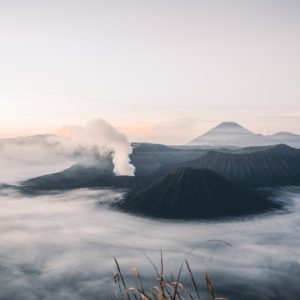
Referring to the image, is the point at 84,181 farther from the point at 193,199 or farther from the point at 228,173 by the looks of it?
the point at 193,199

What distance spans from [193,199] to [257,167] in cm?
6166

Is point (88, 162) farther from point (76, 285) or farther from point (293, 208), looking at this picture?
point (76, 285)

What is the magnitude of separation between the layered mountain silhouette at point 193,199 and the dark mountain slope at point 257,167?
124 ft

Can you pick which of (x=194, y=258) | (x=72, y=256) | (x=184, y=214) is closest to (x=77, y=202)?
(x=184, y=214)

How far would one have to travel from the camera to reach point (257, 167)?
14450 centimetres

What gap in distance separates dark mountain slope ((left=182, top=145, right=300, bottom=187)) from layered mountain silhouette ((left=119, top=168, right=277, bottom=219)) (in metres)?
37.8

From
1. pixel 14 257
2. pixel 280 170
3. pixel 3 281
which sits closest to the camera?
pixel 3 281

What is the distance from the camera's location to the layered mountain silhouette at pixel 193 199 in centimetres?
8806

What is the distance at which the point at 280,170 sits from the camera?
479ft

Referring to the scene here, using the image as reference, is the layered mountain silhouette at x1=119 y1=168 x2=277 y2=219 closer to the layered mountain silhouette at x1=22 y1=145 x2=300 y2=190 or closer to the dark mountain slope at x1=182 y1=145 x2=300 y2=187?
the layered mountain silhouette at x1=22 y1=145 x2=300 y2=190

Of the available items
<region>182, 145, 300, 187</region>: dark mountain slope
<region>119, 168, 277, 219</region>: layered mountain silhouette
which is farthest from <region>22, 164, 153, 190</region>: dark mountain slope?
<region>182, 145, 300, 187</region>: dark mountain slope

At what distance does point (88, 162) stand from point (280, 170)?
9259cm

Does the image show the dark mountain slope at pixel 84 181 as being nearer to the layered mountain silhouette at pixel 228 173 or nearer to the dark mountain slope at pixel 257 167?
the layered mountain silhouette at pixel 228 173

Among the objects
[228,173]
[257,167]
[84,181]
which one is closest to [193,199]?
[228,173]
